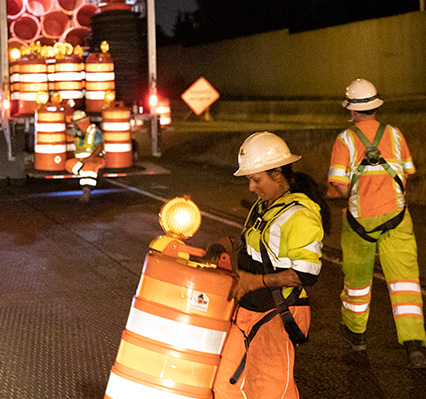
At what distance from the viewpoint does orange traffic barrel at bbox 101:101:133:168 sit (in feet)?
43.0

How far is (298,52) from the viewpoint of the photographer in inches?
1053

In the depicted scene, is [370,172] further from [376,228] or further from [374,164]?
[376,228]

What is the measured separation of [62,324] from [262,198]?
306cm

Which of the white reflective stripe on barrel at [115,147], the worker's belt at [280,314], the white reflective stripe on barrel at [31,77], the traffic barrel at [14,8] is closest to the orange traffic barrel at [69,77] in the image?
the white reflective stripe on barrel at [31,77]

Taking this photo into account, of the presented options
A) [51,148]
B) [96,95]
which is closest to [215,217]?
[51,148]

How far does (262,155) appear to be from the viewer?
3.73 m

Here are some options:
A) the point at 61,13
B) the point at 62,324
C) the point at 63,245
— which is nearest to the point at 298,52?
the point at 61,13

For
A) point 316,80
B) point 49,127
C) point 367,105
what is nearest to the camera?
point 367,105

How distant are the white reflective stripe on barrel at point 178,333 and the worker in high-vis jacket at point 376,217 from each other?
237cm

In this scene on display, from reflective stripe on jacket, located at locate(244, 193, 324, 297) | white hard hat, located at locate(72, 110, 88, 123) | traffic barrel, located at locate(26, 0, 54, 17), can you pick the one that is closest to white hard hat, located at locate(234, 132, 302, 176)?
reflective stripe on jacket, located at locate(244, 193, 324, 297)

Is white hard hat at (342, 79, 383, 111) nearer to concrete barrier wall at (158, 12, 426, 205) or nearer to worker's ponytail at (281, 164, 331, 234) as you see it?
worker's ponytail at (281, 164, 331, 234)

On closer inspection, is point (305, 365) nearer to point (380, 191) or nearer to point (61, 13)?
point (380, 191)

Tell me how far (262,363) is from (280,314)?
243 mm

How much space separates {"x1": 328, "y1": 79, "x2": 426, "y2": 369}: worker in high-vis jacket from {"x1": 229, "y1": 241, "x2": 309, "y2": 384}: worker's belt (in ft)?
6.19
